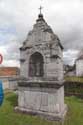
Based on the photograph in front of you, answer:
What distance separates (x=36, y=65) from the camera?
1160 cm

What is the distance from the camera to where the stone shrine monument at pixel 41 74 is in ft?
34.1

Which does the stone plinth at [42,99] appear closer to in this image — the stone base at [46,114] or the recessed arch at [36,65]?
the stone base at [46,114]

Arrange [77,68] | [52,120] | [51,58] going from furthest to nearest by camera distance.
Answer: [77,68]
[51,58]
[52,120]

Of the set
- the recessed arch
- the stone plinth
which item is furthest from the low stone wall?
the recessed arch

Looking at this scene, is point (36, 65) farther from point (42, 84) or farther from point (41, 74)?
point (42, 84)

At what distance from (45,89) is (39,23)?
4.18 m

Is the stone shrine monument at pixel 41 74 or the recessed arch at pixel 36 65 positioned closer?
the stone shrine monument at pixel 41 74

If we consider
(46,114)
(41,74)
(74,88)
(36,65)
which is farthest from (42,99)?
(74,88)

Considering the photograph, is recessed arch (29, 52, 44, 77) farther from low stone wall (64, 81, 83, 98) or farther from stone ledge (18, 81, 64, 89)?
low stone wall (64, 81, 83, 98)

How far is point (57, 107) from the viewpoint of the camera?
10219 mm

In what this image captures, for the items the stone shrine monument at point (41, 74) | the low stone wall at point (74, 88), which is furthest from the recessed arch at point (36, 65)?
the low stone wall at point (74, 88)

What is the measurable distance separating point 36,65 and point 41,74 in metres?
0.75

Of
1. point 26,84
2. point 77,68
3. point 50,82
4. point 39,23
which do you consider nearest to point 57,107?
point 50,82

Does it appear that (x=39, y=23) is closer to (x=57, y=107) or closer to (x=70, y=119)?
(x=57, y=107)
